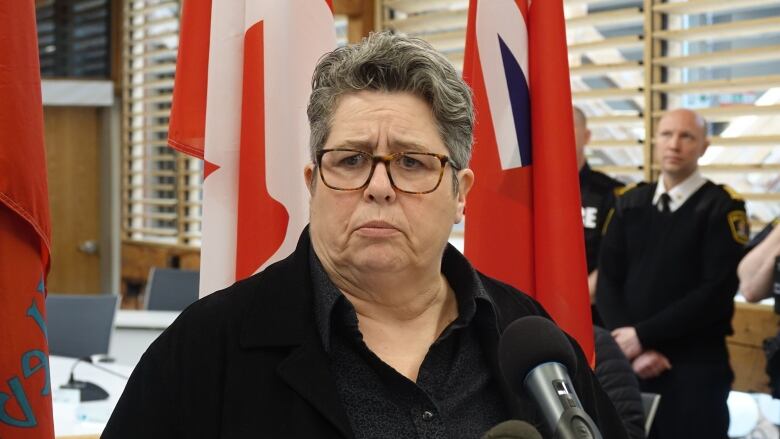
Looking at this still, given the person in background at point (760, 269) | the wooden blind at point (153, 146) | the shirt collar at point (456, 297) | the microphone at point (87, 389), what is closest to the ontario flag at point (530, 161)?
the shirt collar at point (456, 297)

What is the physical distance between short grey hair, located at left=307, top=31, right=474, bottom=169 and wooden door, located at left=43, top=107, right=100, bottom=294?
8901 millimetres

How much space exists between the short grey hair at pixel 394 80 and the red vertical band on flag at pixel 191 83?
3.12ft

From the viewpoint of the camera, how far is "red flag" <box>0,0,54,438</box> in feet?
6.84

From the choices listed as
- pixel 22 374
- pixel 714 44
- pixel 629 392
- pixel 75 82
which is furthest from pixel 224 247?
pixel 75 82

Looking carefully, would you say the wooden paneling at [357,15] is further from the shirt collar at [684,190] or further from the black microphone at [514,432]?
the black microphone at [514,432]

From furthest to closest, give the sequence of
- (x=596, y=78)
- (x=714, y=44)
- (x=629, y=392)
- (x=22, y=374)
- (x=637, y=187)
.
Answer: (x=596, y=78) → (x=714, y=44) → (x=637, y=187) → (x=629, y=392) → (x=22, y=374)

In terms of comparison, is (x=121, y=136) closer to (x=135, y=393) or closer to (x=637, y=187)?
(x=637, y=187)

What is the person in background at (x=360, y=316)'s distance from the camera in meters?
1.55

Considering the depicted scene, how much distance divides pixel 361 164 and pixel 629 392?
1941mm

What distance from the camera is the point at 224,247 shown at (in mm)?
2549

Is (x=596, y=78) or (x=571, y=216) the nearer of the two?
(x=571, y=216)

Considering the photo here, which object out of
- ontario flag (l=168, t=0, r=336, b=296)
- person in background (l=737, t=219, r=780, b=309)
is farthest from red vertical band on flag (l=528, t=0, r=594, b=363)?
person in background (l=737, t=219, r=780, b=309)

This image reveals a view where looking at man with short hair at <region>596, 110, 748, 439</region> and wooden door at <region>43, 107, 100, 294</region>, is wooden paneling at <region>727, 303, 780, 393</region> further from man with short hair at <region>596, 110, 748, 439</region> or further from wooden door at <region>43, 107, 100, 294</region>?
wooden door at <region>43, 107, 100, 294</region>

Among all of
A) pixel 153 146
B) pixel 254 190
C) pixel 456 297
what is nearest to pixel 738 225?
pixel 254 190
